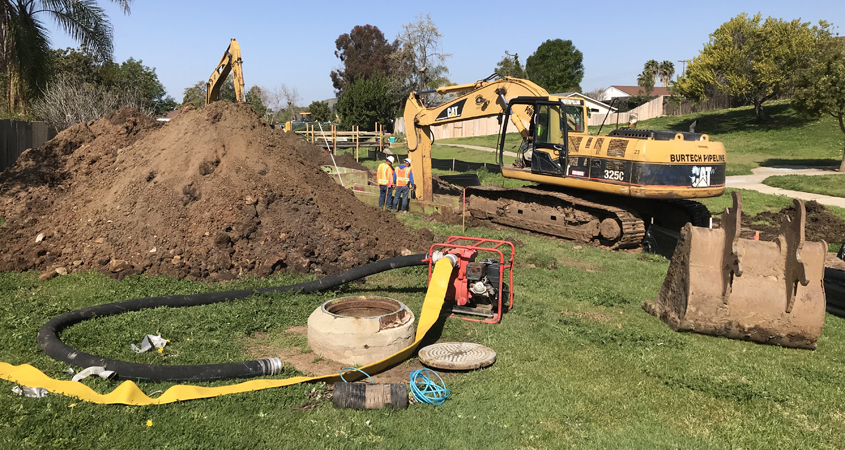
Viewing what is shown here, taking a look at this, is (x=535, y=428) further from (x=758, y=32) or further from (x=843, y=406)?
(x=758, y=32)

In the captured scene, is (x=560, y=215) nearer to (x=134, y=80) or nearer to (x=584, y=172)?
(x=584, y=172)

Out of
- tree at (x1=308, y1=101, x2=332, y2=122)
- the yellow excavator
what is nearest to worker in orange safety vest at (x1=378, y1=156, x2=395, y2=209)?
the yellow excavator

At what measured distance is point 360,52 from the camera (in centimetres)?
8219

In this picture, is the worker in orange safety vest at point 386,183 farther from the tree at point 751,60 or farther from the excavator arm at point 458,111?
the tree at point 751,60

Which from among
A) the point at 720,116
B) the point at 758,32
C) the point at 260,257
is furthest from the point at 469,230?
the point at 720,116

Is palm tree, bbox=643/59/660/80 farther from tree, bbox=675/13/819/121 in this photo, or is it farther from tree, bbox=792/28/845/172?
tree, bbox=792/28/845/172

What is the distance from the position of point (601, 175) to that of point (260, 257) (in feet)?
24.5

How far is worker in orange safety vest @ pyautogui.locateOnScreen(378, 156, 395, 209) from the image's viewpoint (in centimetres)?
1641

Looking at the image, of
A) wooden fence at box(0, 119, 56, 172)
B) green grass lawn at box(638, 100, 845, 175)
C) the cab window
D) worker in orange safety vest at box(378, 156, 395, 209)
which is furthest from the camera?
green grass lawn at box(638, 100, 845, 175)

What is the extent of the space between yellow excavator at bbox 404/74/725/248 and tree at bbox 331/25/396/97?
63.6 meters

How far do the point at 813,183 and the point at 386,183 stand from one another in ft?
54.1

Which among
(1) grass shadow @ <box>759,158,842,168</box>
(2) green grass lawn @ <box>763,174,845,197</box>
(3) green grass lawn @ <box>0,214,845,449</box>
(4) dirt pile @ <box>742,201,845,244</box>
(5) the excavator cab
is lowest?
(3) green grass lawn @ <box>0,214,845,449</box>

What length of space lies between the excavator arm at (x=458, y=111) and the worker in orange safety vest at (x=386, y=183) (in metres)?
1.01

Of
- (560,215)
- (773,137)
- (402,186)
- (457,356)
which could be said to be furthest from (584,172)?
(773,137)
